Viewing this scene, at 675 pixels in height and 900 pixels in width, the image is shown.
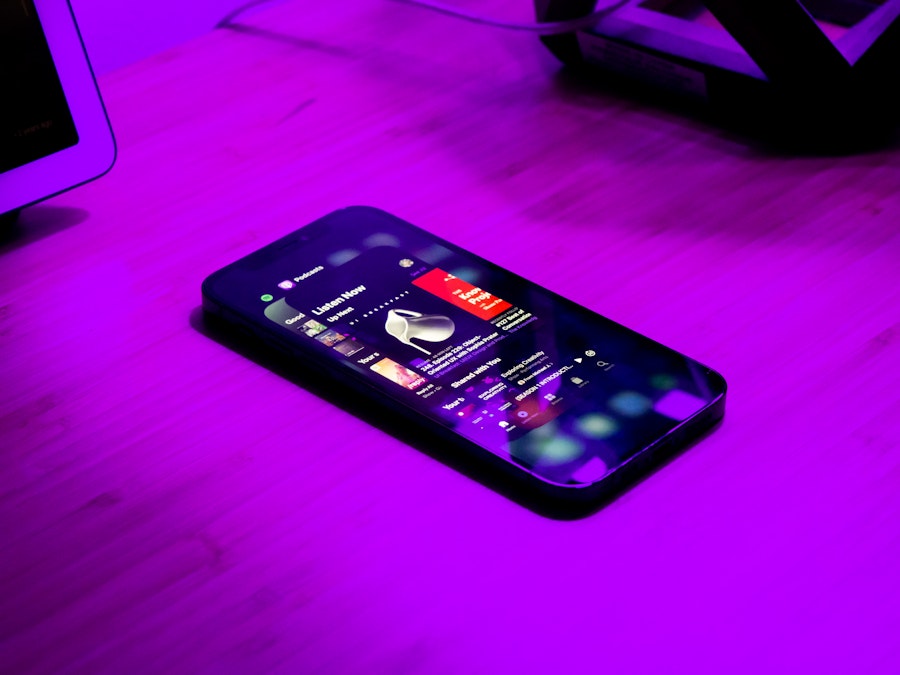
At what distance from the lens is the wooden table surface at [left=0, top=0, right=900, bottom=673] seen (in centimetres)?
42

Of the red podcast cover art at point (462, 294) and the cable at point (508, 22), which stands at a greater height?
the cable at point (508, 22)

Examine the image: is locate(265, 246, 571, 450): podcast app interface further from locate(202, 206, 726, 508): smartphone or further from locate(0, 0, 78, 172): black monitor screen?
locate(0, 0, 78, 172): black monitor screen

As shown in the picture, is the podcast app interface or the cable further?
the cable

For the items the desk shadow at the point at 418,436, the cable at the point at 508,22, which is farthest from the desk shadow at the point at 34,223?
the cable at the point at 508,22

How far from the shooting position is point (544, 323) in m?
0.54

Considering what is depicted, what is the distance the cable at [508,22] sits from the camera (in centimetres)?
73

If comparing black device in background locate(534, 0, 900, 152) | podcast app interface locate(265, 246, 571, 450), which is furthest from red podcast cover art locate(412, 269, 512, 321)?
black device in background locate(534, 0, 900, 152)

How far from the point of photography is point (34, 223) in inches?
27.0

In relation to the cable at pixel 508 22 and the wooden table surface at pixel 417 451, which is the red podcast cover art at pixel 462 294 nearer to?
the wooden table surface at pixel 417 451

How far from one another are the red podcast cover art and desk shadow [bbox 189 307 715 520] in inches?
2.7

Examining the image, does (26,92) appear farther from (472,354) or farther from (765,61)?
(765,61)

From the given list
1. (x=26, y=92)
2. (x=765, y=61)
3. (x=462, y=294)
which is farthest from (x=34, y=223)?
(x=765, y=61)

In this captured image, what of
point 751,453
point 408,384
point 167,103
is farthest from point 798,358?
point 167,103

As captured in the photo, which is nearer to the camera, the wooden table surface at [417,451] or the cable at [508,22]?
the wooden table surface at [417,451]
